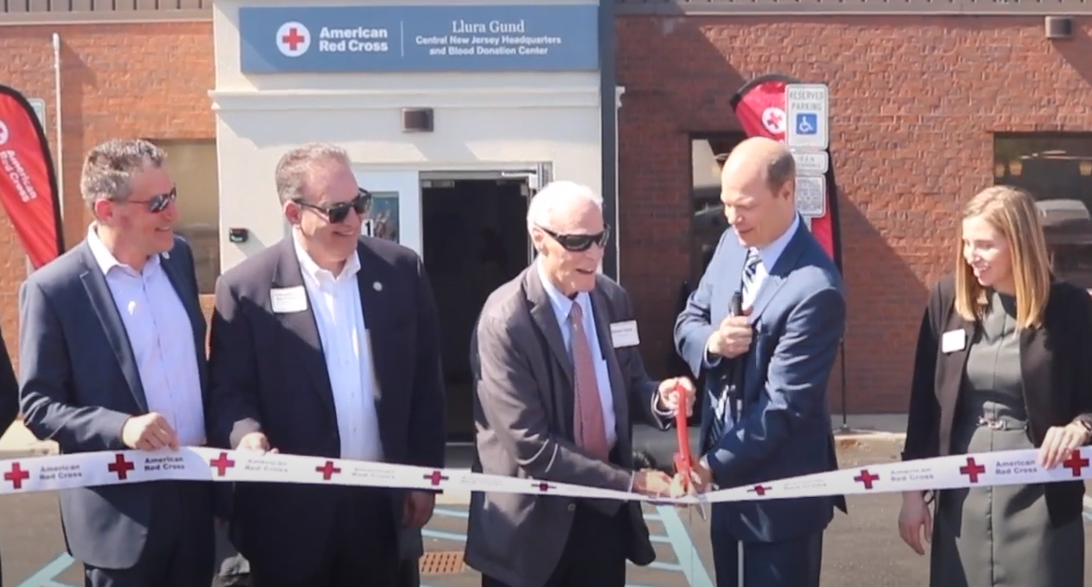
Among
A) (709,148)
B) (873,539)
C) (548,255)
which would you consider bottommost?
(873,539)

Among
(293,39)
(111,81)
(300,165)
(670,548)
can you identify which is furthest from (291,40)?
(300,165)

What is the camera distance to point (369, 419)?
421 cm

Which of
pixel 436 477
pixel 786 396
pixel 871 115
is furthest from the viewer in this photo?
pixel 871 115

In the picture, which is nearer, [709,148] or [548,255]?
[548,255]

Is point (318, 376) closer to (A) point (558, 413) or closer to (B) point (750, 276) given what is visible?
(A) point (558, 413)

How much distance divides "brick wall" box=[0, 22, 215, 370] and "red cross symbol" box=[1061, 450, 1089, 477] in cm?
1018

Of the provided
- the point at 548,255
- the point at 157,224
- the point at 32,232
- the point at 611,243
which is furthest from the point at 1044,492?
the point at 32,232

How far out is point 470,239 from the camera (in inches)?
468

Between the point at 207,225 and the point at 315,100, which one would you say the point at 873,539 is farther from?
the point at 207,225

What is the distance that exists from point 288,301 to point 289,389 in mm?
283

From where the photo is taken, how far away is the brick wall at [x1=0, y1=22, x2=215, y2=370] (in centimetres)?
1273

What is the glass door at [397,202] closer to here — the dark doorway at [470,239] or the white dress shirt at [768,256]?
the dark doorway at [470,239]

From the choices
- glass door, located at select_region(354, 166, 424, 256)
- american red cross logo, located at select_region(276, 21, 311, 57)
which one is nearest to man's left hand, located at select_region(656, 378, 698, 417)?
glass door, located at select_region(354, 166, 424, 256)

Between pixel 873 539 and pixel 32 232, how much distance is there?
7.63 meters
